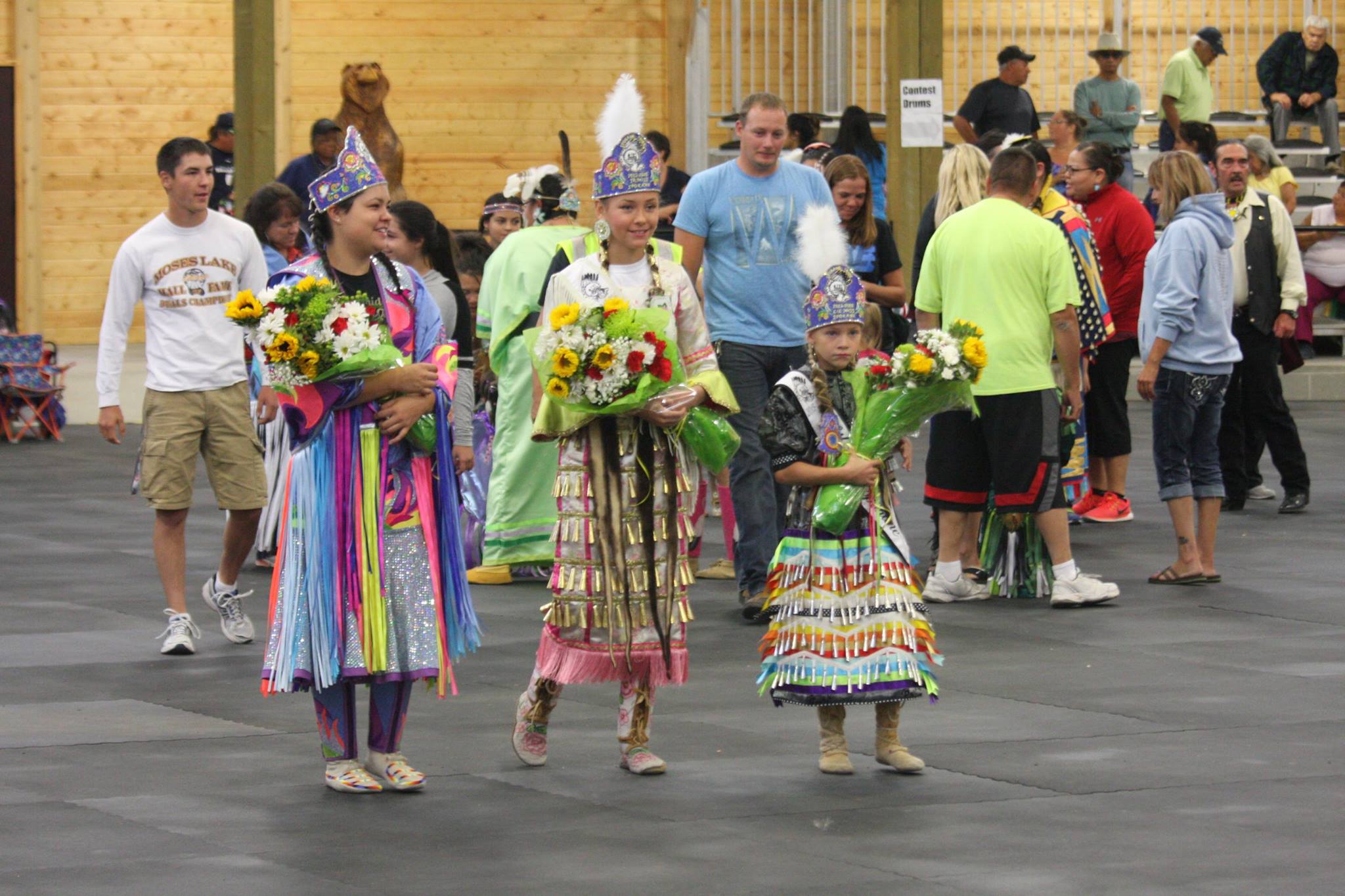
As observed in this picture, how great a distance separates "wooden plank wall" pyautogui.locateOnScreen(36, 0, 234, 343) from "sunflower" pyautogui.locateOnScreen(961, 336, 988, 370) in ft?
58.0

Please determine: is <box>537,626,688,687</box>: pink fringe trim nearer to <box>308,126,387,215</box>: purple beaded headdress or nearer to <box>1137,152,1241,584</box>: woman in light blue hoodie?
<box>308,126,387,215</box>: purple beaded headdress

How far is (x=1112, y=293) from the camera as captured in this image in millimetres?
11836

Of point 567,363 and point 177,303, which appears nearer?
point 567,363

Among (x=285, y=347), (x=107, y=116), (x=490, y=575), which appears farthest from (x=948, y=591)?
(x=107, y=116)

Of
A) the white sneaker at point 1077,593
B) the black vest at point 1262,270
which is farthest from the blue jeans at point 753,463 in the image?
the black vest at point 1262,270

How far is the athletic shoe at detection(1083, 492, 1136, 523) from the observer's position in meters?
11.9

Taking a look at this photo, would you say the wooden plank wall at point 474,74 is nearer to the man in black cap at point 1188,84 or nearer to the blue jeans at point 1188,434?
the man in black cap at point 1188,84

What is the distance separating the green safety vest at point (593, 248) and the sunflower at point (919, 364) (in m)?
0.92

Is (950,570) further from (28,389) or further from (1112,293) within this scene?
(28,389)

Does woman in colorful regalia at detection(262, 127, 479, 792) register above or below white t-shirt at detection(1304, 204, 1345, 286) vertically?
below

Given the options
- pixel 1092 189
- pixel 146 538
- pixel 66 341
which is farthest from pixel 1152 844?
pixel 66 341

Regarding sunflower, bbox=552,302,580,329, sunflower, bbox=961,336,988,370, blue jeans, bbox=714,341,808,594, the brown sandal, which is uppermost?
sunflower, bbox=552,302,580,329

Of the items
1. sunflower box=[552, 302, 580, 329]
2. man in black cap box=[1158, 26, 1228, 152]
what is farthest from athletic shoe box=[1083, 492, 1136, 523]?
man in black cap box=[1158, 26, 1228, 152]

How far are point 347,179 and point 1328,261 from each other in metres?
14.7
